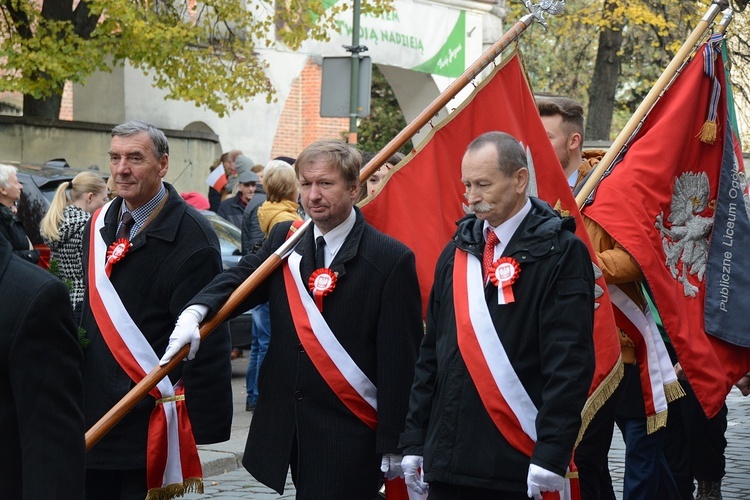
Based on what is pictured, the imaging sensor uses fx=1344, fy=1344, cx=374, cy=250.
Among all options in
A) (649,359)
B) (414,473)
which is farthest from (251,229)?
(414,473)

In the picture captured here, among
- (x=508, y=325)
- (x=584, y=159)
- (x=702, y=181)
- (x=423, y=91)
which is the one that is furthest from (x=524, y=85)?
(x=423, y=91)

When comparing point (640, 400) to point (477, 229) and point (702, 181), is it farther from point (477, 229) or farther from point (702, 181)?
point (477, 229)

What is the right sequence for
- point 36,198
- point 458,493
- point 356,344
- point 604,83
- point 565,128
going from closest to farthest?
point 458,493
point 356,344
point 565,128
point 36,198
point 604,83

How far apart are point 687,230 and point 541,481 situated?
2501 mm

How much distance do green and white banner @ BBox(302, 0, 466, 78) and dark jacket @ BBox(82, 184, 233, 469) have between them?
19.7 metres

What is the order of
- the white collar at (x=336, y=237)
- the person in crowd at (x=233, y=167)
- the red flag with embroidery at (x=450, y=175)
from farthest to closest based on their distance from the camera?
the person in crowd at (x=233, y=167), the red flag with embroidery at (x=450, y=175), the white collar at (x=336, y=237)

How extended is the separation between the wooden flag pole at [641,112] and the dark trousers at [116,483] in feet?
7.60

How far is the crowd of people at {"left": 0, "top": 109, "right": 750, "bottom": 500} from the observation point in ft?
14.7

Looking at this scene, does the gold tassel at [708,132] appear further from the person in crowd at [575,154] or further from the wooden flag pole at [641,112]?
the person in crowd at [575,154]

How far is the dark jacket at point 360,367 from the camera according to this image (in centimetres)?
495

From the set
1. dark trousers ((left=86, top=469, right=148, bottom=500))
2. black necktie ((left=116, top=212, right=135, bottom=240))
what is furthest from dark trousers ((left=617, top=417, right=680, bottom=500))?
black necktie ((left=116, top=212, right=135, bottom=240))

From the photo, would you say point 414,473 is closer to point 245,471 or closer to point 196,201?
point 245,471

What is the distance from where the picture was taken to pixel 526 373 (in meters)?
4.52

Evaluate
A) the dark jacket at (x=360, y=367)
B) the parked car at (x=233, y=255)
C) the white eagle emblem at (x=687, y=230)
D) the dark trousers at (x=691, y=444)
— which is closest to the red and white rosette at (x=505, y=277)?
the dark jacket at (x=360, y=367)
